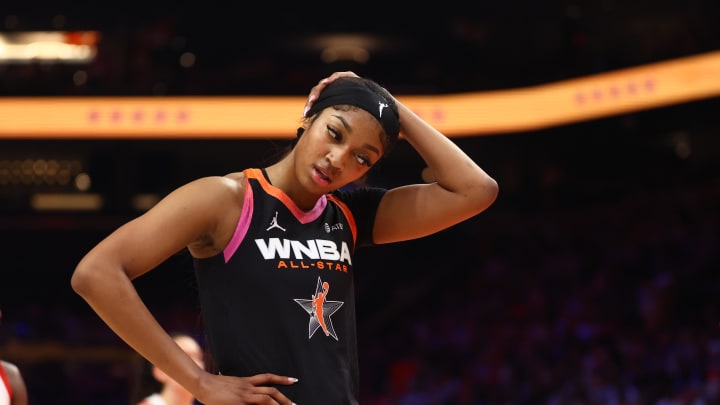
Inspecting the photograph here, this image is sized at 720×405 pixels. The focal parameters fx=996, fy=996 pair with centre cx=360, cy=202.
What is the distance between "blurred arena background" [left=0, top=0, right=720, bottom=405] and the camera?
10.9 meters

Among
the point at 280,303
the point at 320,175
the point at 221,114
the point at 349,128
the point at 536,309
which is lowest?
the point at 280,303

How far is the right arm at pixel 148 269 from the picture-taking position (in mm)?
2027

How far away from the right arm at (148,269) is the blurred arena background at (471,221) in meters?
7.93

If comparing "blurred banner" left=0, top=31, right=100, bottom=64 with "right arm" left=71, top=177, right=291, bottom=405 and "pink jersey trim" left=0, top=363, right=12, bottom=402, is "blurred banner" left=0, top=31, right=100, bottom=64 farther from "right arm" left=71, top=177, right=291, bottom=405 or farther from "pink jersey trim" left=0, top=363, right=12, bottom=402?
"right arm" left=71, top=177, right=291, bottom=405

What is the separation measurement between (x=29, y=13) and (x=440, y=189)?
15407 mm

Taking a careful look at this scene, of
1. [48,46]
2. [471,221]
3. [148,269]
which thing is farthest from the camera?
[48,46]

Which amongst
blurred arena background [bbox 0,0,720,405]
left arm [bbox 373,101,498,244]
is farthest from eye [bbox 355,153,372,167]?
blurred arena background [bbox 0,0,720,405]

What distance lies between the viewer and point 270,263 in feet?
7.33

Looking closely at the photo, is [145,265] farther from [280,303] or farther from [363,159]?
[363,159]

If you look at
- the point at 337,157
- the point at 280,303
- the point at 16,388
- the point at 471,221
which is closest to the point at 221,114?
the point at 471,221

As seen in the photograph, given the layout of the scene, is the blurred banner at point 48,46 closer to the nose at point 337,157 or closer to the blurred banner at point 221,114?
the blurred banner at point 221,114

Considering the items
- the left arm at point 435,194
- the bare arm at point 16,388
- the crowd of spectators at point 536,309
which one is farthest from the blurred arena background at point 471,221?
the left arm at point 435,194

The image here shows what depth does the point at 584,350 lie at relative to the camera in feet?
34.3

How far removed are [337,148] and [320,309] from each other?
0.37 meters
